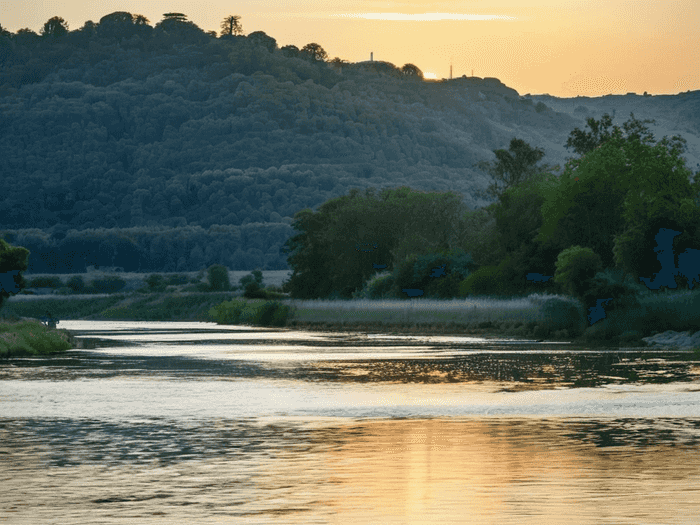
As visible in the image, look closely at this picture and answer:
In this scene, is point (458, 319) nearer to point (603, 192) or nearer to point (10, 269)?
point (603, 192)

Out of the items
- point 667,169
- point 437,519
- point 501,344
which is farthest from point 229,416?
point 667,169

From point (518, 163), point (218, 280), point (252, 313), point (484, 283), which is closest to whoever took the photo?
point (484, 283)

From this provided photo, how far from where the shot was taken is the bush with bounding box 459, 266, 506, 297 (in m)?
98.4

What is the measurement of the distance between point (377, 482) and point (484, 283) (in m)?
82.0

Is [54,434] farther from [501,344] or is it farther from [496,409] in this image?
[501,344]

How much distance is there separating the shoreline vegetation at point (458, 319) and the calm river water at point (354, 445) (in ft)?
69.0

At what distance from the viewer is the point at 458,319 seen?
8800 cm

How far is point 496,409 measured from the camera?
96.6 feet

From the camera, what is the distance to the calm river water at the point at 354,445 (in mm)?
16234

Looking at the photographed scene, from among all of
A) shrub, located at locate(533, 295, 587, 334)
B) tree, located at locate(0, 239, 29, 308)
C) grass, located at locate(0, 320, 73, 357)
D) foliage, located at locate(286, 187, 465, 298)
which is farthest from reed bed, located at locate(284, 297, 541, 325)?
grass, located at locate(0, 320, 73, 357)

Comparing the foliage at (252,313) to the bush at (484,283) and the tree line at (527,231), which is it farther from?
the bush at (484,283)

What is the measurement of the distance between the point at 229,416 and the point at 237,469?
8621mm

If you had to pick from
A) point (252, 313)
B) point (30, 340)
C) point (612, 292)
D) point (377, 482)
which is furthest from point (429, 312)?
point (377, 482)

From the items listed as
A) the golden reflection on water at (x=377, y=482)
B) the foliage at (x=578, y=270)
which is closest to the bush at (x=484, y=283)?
the foliage at (x=578, y=270)
